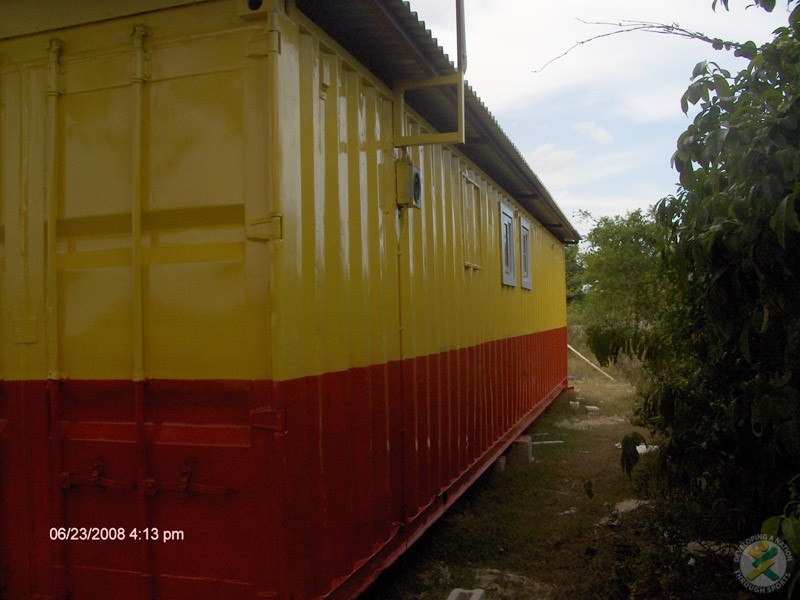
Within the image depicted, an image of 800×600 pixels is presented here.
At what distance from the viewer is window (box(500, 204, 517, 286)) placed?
852cm

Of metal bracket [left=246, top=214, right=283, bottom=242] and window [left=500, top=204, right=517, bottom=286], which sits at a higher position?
window [left=500, top=204, right=517, bottom=286]

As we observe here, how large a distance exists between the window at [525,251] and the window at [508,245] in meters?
0.72

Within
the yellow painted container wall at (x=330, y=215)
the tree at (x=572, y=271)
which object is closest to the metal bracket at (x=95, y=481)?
the yellow painted container wall at (x=330, y=215)

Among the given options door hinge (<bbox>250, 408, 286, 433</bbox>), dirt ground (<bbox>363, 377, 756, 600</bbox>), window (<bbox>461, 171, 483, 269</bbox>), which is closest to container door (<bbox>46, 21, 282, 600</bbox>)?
door hinge (<bbox>250, 408, 286, 433</bbox>)

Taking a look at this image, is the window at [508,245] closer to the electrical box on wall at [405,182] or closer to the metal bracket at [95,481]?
the electrical box on wall at [405,182]

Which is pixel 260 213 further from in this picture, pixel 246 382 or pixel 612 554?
pixel 612 554

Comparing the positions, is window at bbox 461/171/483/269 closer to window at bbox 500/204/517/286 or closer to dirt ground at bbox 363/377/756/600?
window at bbox 500/204/517/286

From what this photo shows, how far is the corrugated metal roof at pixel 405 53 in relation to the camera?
387 centimetres

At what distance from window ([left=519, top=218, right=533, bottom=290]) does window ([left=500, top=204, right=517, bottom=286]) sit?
0.72 metres

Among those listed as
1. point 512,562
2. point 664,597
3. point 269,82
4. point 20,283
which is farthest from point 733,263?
point 20,283

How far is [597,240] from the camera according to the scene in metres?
17.3

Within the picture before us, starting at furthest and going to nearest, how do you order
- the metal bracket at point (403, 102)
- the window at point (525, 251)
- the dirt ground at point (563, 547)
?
the window at point (525, 251) < the metal bracket at point (403, 102) < the dirt ground at point (563, 547)

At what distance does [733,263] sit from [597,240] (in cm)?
1430

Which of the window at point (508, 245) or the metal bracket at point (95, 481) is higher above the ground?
the window at point (508, 245)
